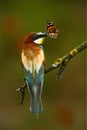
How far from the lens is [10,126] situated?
15.8ft

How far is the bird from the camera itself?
5.04 ft

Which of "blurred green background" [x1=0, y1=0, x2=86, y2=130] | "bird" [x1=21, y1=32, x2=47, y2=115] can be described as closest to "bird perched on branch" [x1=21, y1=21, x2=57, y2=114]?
"bird" [x1=21, y1=32, x2=47, y2=115]

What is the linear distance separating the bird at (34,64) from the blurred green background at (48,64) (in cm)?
307

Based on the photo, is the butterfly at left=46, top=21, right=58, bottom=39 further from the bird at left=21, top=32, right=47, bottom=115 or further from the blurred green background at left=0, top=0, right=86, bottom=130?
the blurred green background at left=0, top=0, right=86, bottom=130

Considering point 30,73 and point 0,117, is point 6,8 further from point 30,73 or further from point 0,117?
point 30,73

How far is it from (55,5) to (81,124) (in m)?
1.07

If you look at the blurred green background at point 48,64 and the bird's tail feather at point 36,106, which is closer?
the bird's tail feather at point 36,106

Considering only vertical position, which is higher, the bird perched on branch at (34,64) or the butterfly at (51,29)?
the butterfly at (51,29)

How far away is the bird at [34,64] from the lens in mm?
1536

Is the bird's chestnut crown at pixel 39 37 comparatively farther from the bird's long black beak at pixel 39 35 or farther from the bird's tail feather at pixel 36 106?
the bird's tail feather at pixel 36 106

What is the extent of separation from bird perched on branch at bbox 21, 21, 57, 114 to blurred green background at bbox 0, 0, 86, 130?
3.08 meters

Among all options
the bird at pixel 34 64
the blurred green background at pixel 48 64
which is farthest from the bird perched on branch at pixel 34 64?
the blurred green background at pixel 48 64

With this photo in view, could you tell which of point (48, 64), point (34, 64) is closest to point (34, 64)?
point (34, 64)

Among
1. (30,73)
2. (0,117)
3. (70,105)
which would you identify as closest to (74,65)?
(70,105)
